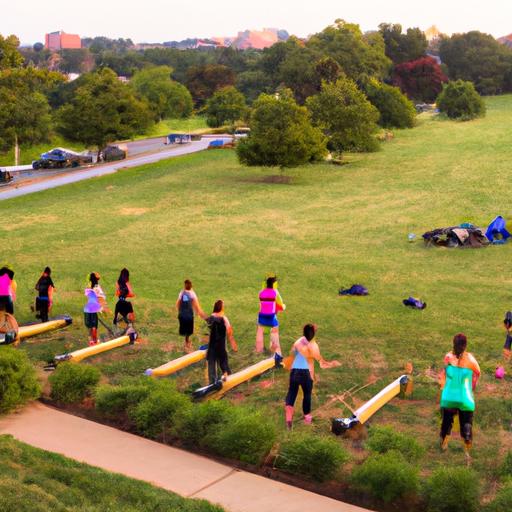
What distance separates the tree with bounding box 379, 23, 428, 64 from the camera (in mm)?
101125

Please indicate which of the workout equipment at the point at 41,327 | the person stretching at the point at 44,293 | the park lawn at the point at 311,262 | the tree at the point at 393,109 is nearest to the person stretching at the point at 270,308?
the park lawn at the point at 311,262

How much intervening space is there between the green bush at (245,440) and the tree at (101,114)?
4130cm

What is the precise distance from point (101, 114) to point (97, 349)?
37423 mm

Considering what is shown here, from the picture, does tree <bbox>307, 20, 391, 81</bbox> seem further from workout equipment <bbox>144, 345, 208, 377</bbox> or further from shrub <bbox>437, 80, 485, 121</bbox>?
workout equipment <bbox>144, 345, 208, 377</bbox>

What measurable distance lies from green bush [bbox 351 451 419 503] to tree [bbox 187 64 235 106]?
88.5 meters

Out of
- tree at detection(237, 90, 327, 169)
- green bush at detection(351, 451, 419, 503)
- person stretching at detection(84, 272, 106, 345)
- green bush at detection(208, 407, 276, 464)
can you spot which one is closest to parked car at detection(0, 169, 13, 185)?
tree at detection(237, 90, 327, 169)

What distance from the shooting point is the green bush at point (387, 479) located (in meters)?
8.84

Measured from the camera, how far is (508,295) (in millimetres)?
18438

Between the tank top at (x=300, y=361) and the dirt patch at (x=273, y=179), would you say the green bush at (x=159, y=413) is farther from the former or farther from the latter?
the dirt patch at (x=273, y=179)

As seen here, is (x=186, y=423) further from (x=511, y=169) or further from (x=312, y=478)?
(x=511, y=169)

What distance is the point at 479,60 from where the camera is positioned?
332 ft

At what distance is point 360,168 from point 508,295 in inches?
1008

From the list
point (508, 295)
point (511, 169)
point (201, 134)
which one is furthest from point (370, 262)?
point (201, 134)

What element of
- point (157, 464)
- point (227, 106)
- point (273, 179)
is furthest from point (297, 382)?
point (227, 106)
